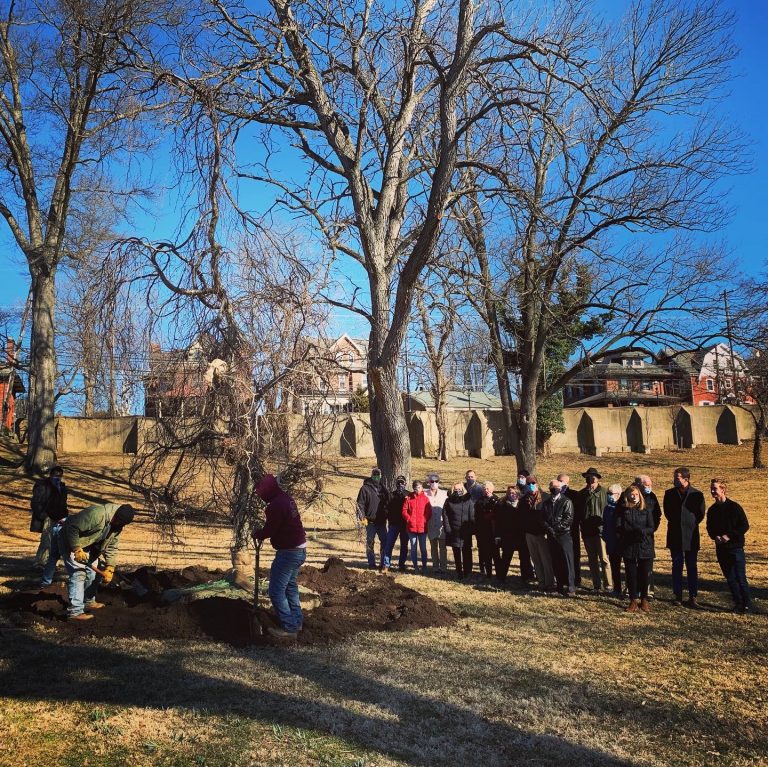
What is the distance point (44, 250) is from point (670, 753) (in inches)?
808

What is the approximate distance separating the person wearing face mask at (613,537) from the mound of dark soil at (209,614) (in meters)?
2.75

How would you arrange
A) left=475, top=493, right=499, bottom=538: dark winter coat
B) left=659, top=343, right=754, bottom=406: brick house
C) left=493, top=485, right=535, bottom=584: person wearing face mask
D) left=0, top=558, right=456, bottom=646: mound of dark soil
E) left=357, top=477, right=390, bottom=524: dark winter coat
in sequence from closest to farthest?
left=0, top=558, right=456, bottom=646: mound of dark soil < left=493, top=485, right=535, bottom=584: person wearing face mask < left=475, top=493, right=499, bottom=538: dark winter coat < left=357, top=477, right=390, bottom=524: dark winter coat < left=659, top=343, right=754, bottom=406: brick house

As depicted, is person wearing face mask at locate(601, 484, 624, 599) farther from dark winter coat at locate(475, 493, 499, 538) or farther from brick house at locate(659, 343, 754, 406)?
brick house at locate(659, 343, 754, 406)

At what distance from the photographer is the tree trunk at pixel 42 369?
2127cm

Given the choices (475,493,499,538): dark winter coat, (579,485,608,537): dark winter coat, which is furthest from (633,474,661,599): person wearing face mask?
(475,493,499,538): dark winter coat

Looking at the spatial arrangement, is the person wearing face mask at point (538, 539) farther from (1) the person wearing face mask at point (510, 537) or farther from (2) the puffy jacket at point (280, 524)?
(2) the puffy jacket at point (280, 524)

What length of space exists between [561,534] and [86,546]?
257 inches

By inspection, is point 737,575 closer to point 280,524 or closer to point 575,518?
point 575,518

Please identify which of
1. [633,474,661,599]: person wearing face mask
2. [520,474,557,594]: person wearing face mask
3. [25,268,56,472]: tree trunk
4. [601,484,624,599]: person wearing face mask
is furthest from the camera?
[25,268,56,472]: tree trunk

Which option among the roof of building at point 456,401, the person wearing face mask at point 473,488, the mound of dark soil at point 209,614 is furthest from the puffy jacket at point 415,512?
the roof of building at point 456,401

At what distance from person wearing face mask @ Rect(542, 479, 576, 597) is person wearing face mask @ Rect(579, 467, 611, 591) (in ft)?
1.36

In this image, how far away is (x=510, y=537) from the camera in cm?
1200

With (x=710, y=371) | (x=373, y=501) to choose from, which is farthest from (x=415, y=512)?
(x=710, y=371)

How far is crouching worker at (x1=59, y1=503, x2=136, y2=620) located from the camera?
334 inches
